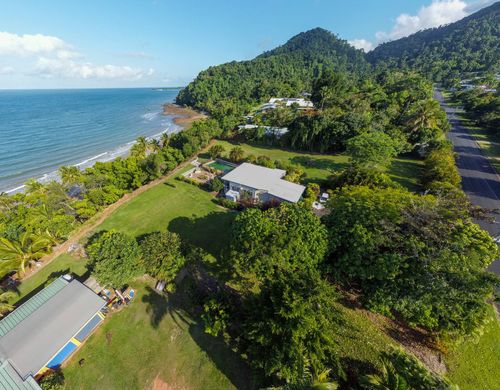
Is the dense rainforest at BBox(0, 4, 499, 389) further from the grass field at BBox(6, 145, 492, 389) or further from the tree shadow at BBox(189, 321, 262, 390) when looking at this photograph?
the grass field at BBox(6, 145, 492, 389)

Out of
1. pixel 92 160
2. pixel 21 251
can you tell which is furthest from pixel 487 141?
pixel 92 160

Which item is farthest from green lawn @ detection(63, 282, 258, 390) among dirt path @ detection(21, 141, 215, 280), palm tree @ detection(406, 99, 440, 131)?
palm tree @ detection(406, 99, 440, 131)

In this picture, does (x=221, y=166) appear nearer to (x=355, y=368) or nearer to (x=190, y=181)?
(x=190, y=181)

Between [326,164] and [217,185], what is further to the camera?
[326,164]

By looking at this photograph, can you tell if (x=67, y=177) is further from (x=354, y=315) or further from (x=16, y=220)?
(x=354, y=315)

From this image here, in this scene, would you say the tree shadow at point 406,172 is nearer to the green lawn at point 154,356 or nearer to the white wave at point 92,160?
the green lawn at point 154,356

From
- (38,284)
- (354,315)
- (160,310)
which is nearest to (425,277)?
(354,315)
